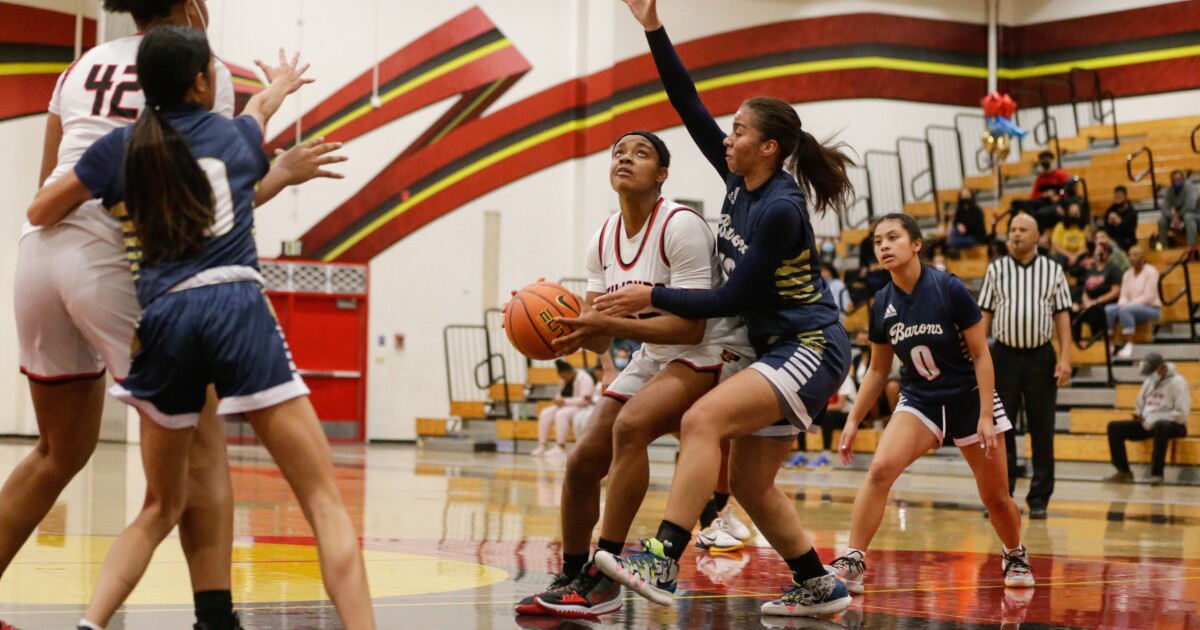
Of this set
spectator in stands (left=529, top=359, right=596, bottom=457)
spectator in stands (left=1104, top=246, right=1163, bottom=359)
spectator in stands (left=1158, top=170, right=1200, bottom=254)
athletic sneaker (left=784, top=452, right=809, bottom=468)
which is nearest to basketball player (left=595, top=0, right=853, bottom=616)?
athletic sneaker (left=784, top=452, right=809, bottom=468)

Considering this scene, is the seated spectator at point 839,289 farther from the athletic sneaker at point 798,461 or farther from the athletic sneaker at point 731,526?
the athletic sneaker at point 731,526

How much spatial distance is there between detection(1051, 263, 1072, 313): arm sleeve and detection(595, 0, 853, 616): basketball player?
5.08 meters

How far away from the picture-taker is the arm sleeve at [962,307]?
21.1ft

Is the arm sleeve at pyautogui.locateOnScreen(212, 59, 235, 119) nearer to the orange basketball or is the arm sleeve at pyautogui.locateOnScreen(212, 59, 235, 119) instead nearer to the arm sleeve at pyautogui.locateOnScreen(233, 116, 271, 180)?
the arm sleeve at pyautogui.locateOnScreen(233, 116, 271, 180)

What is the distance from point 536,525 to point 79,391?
192 inches

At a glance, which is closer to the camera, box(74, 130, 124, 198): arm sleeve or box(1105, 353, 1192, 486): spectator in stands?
box(74, 130, 124, 198): arm sleeve

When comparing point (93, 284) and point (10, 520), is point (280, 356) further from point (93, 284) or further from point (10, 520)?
point (10, 520)

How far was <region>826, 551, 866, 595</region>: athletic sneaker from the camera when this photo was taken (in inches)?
231

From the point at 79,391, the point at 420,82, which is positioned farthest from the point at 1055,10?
the point at 79,391

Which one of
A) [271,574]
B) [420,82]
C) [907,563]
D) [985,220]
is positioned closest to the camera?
[271,574]

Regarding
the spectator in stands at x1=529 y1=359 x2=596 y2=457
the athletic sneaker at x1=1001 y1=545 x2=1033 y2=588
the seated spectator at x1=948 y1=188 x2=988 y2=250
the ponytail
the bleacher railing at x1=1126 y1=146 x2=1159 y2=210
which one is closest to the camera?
the ponytail

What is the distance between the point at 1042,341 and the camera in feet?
32.8

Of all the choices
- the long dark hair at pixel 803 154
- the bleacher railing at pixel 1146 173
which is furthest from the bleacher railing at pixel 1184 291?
the long dark hair at pixel 803 154

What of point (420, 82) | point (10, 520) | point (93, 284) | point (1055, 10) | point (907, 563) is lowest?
point (907, 563)
